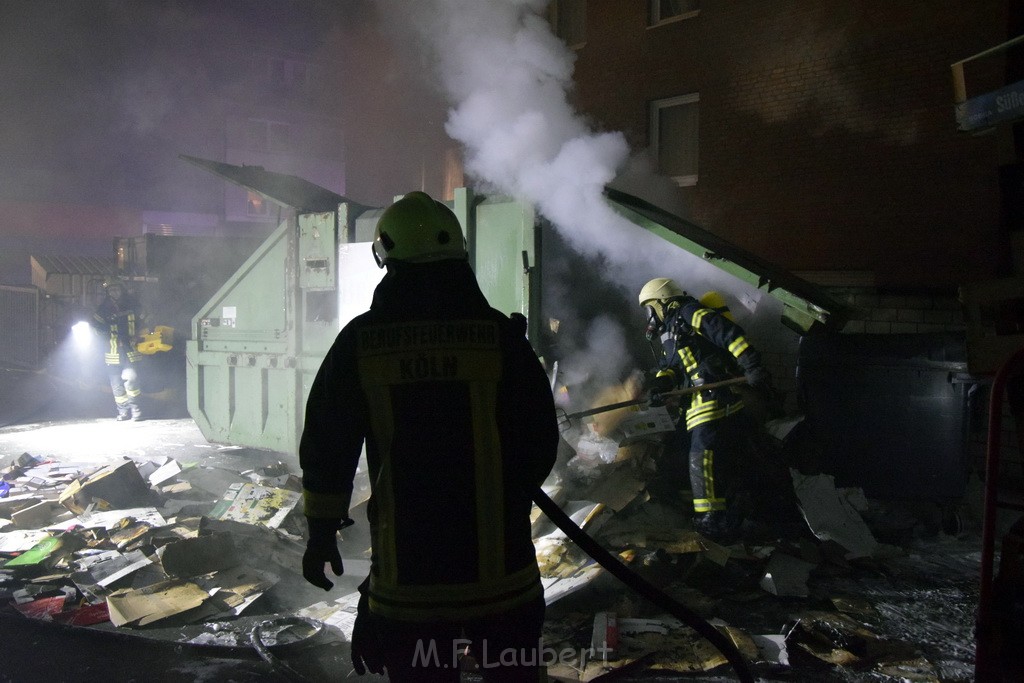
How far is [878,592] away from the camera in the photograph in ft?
13.1

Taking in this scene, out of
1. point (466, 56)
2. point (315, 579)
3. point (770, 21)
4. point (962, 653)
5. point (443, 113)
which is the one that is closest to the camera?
point (315, 579)

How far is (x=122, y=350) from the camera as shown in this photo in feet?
32.2

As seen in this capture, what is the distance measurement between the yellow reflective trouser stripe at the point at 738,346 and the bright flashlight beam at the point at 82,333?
40.7 feet

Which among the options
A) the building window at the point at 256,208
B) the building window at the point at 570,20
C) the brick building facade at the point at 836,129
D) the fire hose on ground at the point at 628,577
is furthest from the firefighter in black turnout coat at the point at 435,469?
the building window at the point at 256,208

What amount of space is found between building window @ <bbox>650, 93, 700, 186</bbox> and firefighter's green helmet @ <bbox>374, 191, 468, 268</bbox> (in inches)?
326

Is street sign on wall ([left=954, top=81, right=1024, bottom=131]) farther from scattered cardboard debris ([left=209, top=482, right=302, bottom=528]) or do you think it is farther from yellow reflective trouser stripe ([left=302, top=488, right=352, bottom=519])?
scattered cardboard debris ([left=209, top=482, right=302, bottom=528])

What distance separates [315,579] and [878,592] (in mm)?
3519

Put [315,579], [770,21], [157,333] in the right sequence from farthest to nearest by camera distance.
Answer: [157,333] → [770,21] → [315,579]

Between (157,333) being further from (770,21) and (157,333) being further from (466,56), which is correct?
(770,21)

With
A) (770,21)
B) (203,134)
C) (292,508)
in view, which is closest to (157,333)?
(292,508)

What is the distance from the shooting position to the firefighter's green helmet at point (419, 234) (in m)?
1.86

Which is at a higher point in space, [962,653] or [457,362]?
[457,362]

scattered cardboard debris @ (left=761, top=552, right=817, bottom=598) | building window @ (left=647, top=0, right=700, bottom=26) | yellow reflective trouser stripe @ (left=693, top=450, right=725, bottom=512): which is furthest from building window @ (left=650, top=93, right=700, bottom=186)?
scattered cardboard debris @ (left=761, top=552, right=817, bottom=598)

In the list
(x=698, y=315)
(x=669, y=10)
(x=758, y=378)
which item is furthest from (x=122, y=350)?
(x=669, y=10)
